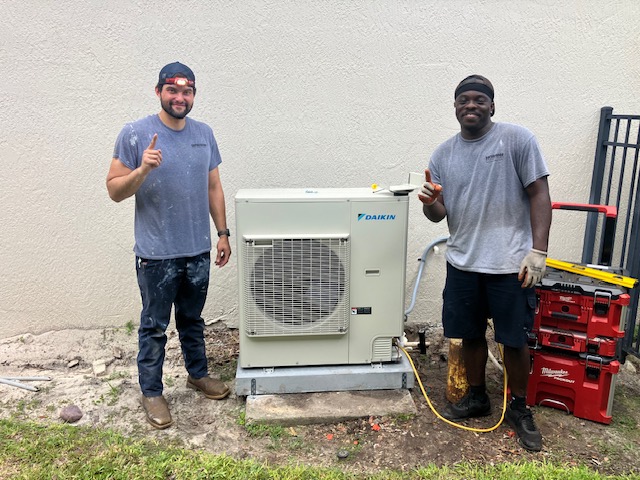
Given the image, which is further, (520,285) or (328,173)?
(328,173)

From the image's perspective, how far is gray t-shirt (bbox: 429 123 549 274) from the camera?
8.11 feet

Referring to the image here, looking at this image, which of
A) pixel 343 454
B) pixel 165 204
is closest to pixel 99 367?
pixel 165 204

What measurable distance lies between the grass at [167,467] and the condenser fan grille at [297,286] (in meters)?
0.76

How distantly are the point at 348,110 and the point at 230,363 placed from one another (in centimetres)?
195

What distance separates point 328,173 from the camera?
11.8 feet

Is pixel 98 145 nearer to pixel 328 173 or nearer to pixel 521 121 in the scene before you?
pixel 328 173

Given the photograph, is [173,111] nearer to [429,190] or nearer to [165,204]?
[165,204]

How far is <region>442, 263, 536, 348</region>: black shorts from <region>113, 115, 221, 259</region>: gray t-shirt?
145 cm

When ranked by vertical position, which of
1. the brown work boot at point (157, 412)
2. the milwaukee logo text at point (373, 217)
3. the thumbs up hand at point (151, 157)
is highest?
the thumbs up hand at point (151, 157)

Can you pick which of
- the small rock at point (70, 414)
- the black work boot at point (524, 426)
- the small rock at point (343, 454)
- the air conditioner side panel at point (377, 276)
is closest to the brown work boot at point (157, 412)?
the small rock at point (70, 414)

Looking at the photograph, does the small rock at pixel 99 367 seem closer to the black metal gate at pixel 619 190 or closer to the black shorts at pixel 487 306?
the black shorts at pixel 487 306

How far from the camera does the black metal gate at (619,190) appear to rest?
11.3 ft

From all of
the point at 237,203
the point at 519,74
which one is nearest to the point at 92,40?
the point at 237,203

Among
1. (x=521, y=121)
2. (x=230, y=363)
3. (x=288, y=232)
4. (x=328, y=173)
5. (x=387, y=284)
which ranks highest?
(x=521, y=121)
